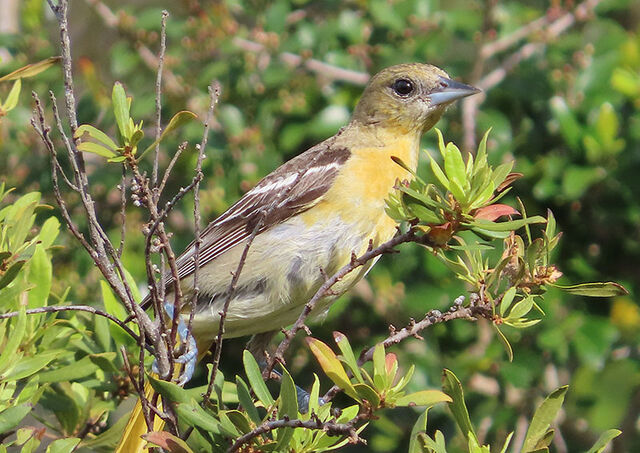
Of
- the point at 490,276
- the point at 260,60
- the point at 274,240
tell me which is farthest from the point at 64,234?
the point at 490,276

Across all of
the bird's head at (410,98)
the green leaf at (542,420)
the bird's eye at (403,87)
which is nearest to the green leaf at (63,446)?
the green leaf at (542,420)

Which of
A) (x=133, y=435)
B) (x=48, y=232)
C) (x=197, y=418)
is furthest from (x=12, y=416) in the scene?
(x=48, y=232)

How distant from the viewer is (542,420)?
1798 millimetres

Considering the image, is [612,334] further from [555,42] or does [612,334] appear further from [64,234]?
[64,234]

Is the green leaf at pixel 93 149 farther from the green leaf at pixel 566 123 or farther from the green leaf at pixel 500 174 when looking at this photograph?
the green leaf at pixel 566 123

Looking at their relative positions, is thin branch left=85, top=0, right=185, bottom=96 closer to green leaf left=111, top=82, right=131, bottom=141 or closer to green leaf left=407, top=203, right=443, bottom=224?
green leaf left=111, top=82, right=131, bottom=141

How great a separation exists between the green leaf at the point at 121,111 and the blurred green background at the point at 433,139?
1.83 meters

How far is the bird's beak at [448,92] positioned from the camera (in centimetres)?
329

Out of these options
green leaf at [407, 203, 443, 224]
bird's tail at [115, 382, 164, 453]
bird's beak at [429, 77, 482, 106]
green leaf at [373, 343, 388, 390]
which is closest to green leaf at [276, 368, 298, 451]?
green leaf at [373, 343, 388, 390]

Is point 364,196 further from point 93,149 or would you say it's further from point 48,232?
point 93,149

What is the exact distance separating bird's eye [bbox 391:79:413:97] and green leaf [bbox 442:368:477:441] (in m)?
1.83

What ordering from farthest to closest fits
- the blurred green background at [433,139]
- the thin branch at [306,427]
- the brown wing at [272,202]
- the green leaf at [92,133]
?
1. the blurred green background at [433,139]
2. the brown wing at [272,202]
3. the green leaf at [92,133]
4. the thin branch at [306,427]

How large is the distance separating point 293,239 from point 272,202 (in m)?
0.14

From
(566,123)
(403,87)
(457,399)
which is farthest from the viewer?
(566,123)
